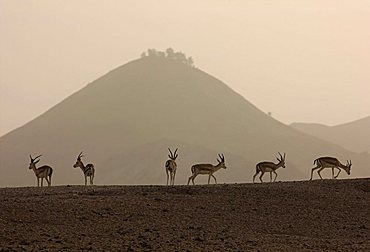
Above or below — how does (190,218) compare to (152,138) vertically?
below

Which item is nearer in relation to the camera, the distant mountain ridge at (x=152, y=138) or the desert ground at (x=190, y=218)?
the desert ground at (x=190, y=218)

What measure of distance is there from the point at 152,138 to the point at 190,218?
134 metres

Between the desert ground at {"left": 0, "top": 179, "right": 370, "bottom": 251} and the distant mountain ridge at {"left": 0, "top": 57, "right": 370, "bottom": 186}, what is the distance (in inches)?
3531

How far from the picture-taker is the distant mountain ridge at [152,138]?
440 feet

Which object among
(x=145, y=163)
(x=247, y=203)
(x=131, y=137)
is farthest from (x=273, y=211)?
(x=131, y=137)

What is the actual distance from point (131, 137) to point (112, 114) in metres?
20.3

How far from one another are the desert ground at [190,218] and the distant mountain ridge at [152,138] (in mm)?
89682

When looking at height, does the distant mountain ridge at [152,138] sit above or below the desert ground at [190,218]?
above

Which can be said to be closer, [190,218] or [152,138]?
[190,218]

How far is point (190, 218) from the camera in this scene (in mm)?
23984

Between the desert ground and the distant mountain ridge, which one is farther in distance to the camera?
the distant mountain ridge

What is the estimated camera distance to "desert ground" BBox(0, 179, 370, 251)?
20375mm

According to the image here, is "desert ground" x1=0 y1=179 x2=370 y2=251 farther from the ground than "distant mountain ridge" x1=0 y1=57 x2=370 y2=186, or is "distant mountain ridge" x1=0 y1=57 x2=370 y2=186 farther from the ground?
"distant mountain ridge" x1=0 y1=57 x2=370 y2=186

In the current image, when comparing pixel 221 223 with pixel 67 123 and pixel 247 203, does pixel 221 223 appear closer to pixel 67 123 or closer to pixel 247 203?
pixel 247 203
